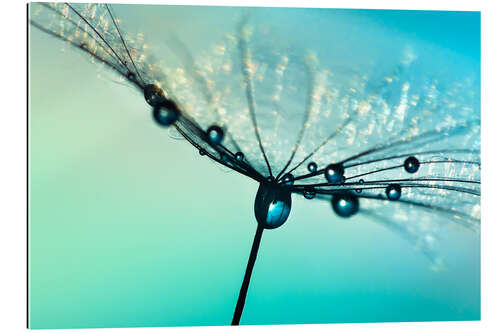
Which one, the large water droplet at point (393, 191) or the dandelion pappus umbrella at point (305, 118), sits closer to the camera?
the dandelion pappus umbrella at point (305, 118)

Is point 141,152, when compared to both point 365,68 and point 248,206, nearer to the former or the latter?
point 248,206

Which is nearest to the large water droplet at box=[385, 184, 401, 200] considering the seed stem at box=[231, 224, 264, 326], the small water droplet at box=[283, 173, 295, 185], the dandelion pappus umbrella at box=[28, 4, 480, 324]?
the dandelion pappus umbrella at box=[28, 4, 480, 324]

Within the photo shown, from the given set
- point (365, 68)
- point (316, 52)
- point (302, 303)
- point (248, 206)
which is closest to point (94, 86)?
point (248, 206)

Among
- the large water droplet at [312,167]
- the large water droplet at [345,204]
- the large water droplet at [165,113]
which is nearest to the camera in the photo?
the large water droplet at [165,113]

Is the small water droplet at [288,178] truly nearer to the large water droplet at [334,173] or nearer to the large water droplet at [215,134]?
the large water droplet at [334,173]

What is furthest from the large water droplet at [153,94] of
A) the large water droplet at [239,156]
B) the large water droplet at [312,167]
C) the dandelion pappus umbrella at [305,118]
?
the large water droplet at [312,167]

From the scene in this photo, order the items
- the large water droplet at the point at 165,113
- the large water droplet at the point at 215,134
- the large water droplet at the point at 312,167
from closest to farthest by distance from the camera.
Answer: the large water droplet at the point at 165,113, the large water droplet at the point at 215,134, the large water droplet at the point at 312,167

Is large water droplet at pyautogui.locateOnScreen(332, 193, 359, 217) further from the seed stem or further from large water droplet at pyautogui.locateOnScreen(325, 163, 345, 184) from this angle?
the seed stem
